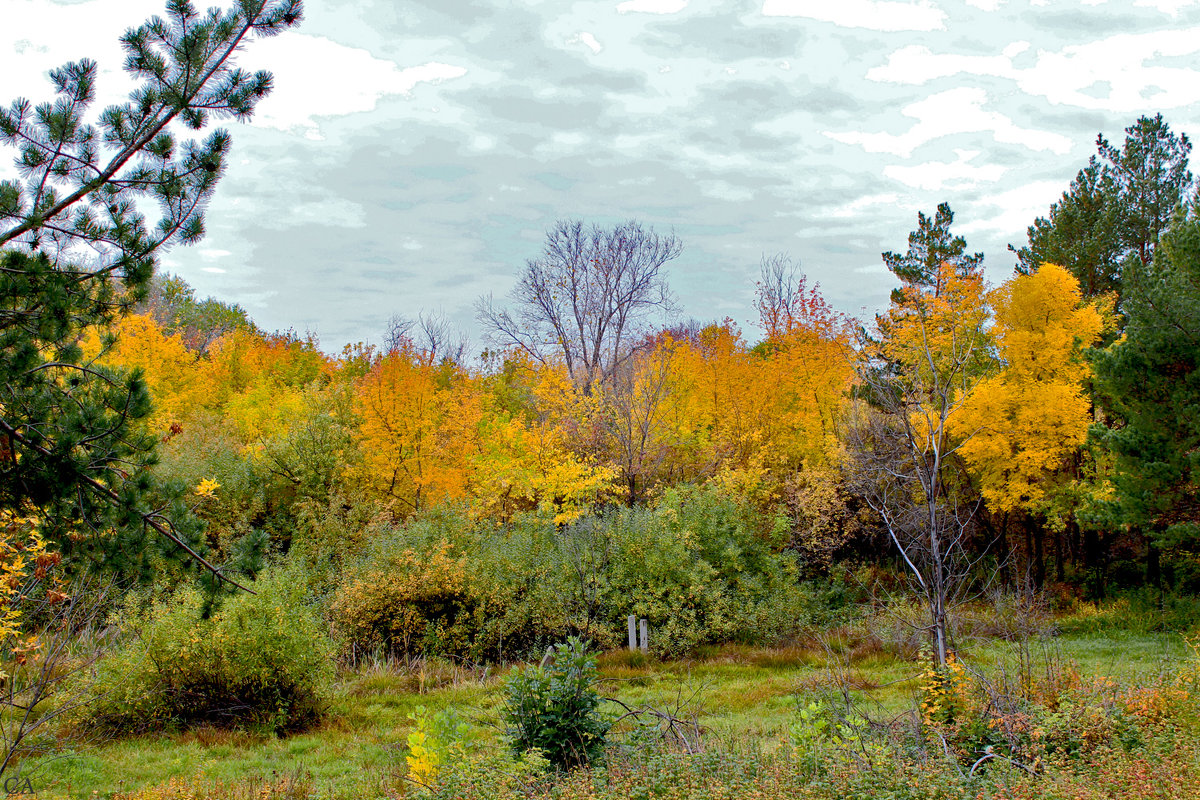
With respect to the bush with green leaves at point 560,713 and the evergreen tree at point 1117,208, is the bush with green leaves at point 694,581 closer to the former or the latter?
the bush with green leaves at point 560,713

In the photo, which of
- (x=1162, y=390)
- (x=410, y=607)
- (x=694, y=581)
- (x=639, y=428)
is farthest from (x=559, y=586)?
(x=1162, y=390)

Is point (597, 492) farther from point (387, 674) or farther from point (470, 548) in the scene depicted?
point (387, 674)

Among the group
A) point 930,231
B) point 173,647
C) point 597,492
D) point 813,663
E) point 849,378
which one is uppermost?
point 930,231

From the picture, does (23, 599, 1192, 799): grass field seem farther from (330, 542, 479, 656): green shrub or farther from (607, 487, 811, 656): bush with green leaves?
(330, 542, 479, 656): green shrub

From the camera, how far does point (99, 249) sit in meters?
5.77

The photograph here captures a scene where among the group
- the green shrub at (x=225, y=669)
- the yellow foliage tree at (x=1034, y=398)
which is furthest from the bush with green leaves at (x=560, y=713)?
the yellow foliage tree at (x=1034, y=398)

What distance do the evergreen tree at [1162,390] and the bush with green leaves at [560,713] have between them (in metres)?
13.2

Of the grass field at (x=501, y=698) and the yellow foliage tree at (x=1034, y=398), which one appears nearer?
the grass field at (x=501, y=698)

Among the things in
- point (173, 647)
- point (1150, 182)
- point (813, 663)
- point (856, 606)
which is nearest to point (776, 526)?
point (856, 606)

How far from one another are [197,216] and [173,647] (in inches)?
233

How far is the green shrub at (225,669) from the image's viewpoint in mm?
9305

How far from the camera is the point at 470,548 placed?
1546 cm

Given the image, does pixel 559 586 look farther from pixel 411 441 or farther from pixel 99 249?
pixel 99 249

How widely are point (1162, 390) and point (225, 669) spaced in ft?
55.0
